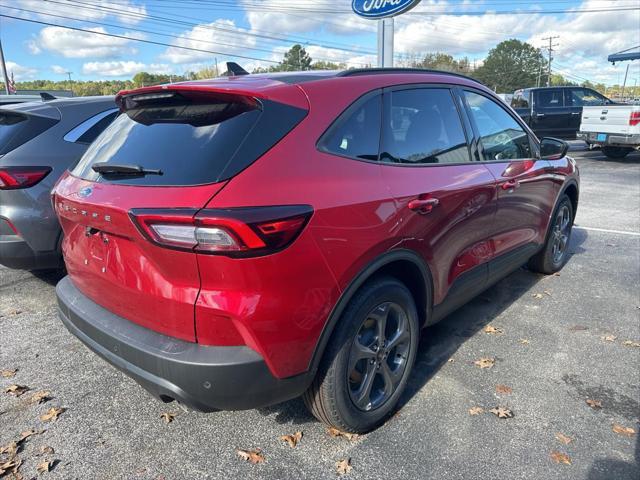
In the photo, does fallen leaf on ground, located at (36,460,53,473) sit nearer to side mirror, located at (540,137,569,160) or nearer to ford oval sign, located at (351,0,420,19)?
side mirror, located at (540,137,569,160)

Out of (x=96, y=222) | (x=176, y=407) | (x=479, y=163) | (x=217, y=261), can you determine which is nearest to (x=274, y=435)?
(x=176, y=407)

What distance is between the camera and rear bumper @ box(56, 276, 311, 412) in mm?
1945

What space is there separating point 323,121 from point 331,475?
1664mm

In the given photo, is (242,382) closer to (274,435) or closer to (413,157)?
(274,435)

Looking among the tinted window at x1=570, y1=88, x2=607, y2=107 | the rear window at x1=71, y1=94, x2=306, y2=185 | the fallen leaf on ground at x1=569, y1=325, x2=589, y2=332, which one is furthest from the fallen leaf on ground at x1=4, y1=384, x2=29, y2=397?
the tinted window at x1=570, y1=88, x2=607, y2=107

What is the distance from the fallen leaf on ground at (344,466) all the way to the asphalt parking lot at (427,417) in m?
0.03

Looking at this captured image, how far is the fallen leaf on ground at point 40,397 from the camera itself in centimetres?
288

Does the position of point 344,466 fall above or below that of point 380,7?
below

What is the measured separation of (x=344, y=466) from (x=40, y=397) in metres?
1.87

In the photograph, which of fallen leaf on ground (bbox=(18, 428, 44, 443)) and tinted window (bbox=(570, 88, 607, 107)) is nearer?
fallen leaf on ground (bbox=(18, 428, 44, 443))

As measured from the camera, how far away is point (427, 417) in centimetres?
274

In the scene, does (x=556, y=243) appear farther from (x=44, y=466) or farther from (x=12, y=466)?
(x=12, y=466)

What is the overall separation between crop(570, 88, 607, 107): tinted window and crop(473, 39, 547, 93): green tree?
83.1 meters

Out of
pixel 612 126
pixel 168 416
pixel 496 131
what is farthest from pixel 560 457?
pixel 612 126
